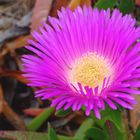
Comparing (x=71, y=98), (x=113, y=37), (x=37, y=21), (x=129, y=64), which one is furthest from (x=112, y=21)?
(x=37, y=21)

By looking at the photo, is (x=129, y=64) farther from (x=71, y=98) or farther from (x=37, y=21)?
(x=37, y=21)

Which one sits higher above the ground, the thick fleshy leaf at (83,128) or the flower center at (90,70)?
the flower center at (90,70)

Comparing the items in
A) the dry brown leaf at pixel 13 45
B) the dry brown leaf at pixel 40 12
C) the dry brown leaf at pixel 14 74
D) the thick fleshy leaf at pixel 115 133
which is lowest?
the thick fleshy leaf at pixel 115 133

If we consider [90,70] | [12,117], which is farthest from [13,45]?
[90,70]

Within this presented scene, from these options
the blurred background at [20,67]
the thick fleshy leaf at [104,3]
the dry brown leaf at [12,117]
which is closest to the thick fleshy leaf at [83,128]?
the blurred background at [20,67]

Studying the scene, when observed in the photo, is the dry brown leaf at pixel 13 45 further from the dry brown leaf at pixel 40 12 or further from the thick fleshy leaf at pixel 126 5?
the thick fleshy leaf at pixel 126 5

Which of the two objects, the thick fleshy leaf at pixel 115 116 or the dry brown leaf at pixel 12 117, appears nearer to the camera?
the thick fleshy leaf at pixel 115 116
